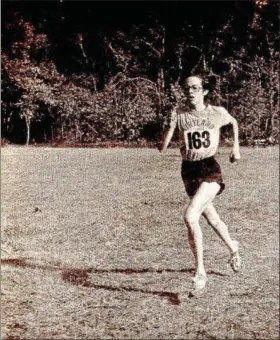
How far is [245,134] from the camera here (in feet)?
14.3

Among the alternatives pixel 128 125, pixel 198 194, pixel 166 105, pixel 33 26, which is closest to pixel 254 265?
pixel 128 125

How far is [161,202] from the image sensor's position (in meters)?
7.47

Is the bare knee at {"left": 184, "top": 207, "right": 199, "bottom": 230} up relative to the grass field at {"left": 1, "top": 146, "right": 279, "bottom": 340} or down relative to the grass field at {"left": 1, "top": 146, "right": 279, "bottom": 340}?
up

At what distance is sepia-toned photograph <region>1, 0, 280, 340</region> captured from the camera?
8.43 feet

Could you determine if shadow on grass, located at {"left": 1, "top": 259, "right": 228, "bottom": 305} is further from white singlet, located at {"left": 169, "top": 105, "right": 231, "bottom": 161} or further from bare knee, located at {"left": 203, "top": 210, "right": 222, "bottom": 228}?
white singlet, located at {"left": 169, "top": 105, "right": 231, "bottom": 161}

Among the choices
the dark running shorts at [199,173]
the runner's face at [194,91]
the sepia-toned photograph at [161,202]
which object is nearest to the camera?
the runner's face at [194,91]

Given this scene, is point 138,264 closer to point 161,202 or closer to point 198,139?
point 161,202

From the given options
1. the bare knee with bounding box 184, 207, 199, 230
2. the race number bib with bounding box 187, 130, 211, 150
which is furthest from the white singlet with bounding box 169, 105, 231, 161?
the bare knee with bounding box 184, 207, 199, 230

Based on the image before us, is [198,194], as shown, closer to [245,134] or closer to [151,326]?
[151,326]

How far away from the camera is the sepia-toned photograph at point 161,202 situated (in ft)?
8.43

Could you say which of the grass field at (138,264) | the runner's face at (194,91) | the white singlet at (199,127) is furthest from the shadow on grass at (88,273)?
the runner's face at (194,91)

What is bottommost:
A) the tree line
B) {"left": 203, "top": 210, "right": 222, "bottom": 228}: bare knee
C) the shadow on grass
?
the shadow on grass

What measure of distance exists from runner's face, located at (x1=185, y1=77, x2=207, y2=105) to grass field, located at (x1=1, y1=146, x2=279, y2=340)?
51 cm

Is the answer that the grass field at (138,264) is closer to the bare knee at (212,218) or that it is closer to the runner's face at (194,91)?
the bare knee at (212,218)
